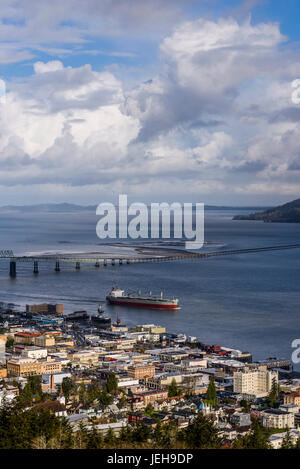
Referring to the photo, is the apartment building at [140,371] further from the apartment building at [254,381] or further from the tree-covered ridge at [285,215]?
the tree-covered ridge at [285,215]

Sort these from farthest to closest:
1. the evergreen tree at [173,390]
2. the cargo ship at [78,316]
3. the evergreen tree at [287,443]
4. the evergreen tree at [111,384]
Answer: the cargo ship at [78,316] < the evergreen tree at [173,390] < the evergreen tree at [111,384] < the evergreen tree at [287,443]

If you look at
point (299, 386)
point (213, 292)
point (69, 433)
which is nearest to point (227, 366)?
point (299, 386)

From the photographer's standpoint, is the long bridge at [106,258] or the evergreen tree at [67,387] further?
the long bridge at [106,258]

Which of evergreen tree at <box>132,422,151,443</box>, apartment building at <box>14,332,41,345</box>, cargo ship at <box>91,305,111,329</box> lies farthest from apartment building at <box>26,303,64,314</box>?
evergreen tree at <box>132,422,151,443</box>

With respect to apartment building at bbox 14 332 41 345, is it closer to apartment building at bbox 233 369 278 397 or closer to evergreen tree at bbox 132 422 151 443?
apartment building at bbox 233 369 278 397

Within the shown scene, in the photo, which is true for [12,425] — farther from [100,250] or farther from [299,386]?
[100,250]

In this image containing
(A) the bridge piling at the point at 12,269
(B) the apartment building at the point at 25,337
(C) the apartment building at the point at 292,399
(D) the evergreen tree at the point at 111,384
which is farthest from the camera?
(A) the bridge piling at the point at 12,269

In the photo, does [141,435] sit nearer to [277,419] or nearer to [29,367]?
[277,419]

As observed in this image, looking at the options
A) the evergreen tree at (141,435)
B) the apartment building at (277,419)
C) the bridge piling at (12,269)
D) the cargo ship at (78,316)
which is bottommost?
the apartment building at (277,419)

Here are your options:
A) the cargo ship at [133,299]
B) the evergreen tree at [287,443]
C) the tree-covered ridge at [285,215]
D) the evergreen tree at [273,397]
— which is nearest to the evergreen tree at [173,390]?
the evergreen tree at [273,397]
